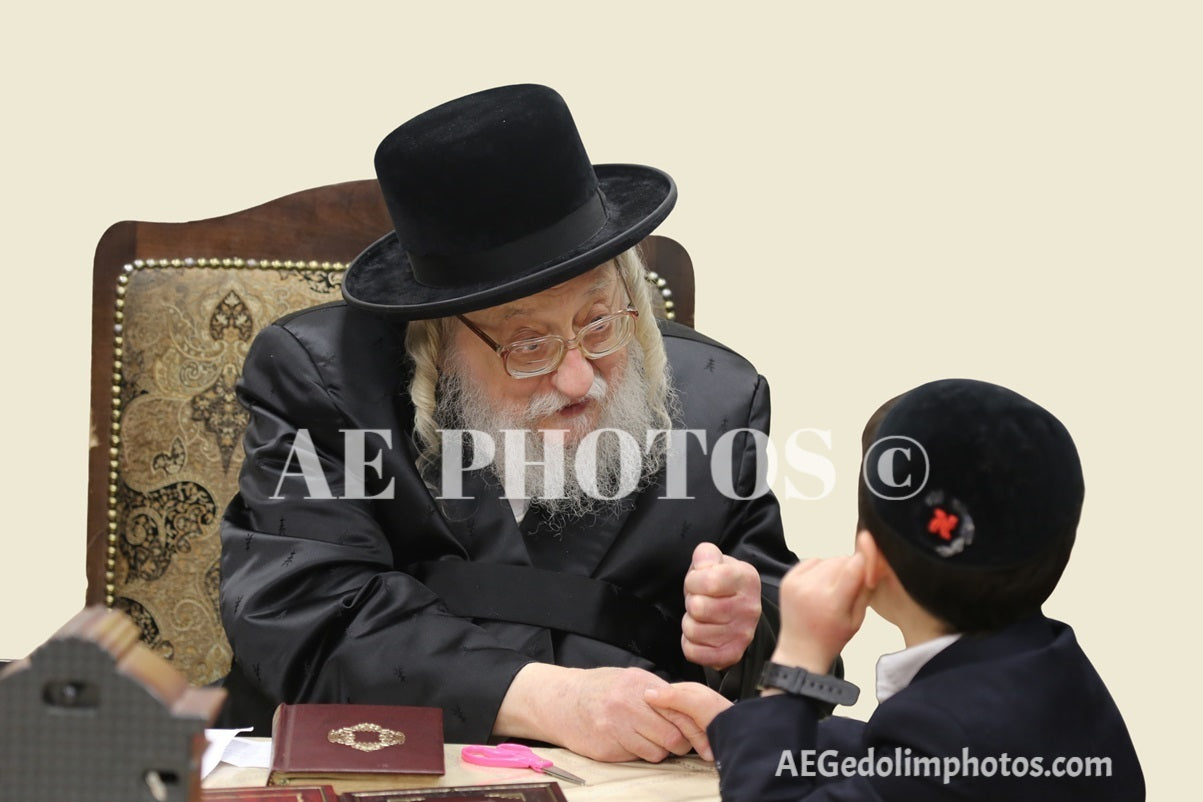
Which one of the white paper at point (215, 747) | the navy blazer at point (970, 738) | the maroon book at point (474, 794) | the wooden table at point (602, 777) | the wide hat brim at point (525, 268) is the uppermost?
the wide hat brim at point (525, 268)

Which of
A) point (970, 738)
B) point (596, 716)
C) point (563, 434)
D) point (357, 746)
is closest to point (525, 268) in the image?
point (563, 434)

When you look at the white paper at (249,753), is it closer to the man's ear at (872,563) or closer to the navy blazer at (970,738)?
the navy blazer at (970,738)

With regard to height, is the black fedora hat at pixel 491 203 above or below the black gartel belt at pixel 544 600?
above

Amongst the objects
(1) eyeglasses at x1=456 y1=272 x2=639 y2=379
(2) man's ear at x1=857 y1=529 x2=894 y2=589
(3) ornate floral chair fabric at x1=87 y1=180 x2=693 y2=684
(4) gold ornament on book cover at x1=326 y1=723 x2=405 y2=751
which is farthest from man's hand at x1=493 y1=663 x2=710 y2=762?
(3) ornate floral chair fabric at x1=87 y1=180 x2=693 y2=684

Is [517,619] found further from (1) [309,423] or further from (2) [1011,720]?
(2) [1011,720]

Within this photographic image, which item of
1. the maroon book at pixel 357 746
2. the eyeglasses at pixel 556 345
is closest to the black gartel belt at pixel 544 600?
the eyeglasses at pixel 556 345

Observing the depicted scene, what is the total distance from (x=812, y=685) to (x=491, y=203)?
1.48 metres

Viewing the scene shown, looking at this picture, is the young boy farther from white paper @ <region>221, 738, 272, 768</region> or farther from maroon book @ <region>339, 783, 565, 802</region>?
white paper @ <region>221, 738, 272, 768</region>

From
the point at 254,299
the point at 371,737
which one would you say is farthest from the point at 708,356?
the point at 371,737

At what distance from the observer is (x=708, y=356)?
4.15 meters

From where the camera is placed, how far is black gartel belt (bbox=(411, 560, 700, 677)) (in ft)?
12.0

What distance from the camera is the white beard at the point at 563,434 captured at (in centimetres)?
379

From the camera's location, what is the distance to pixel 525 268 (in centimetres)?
353

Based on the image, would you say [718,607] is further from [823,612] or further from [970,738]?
[970,738]
